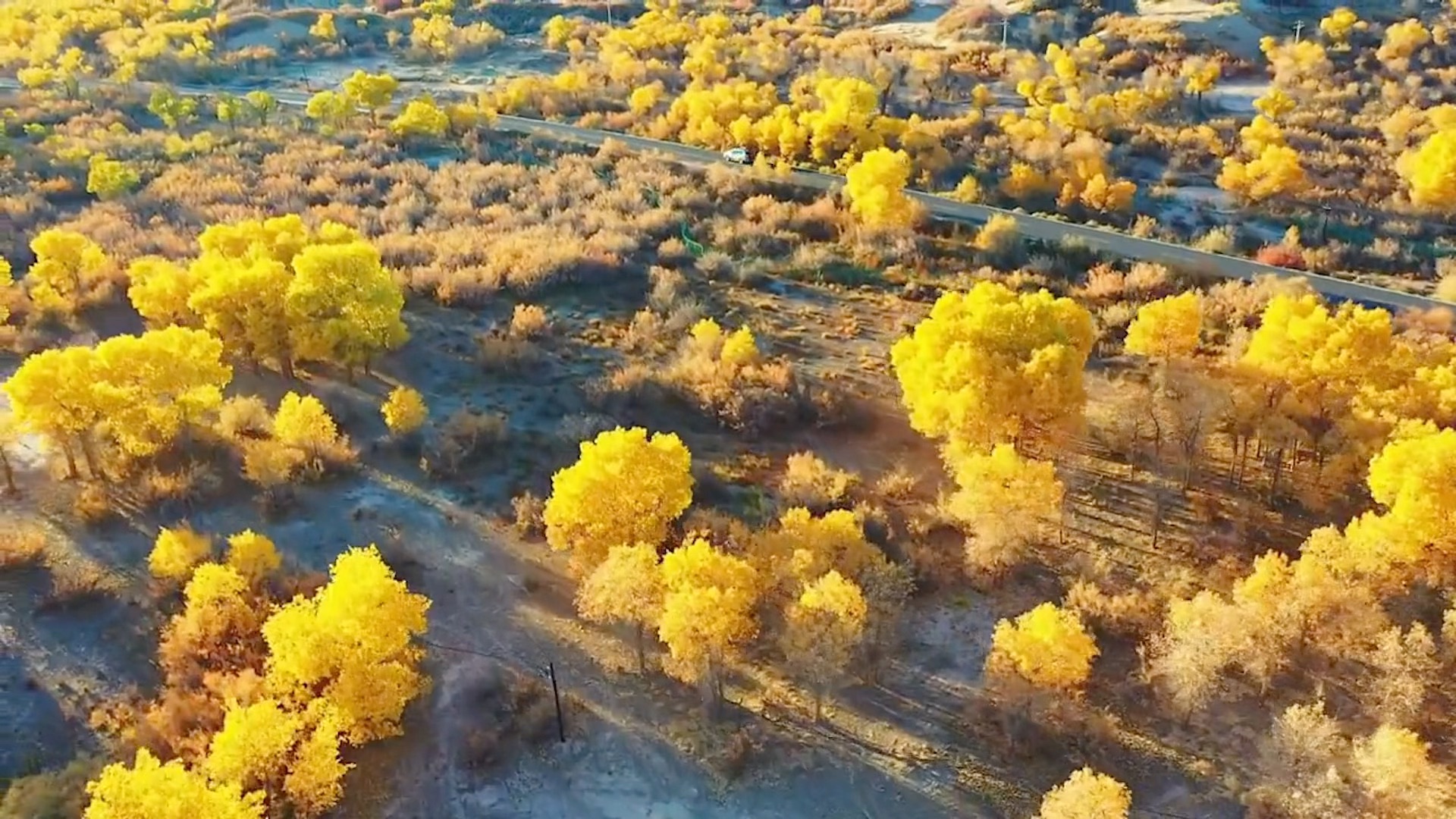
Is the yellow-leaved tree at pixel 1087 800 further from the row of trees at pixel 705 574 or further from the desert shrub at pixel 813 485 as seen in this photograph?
the desert shrub at pixel 813 485

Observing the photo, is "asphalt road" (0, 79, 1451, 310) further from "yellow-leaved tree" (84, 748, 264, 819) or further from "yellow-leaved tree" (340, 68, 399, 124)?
"yellow-leaved tree" (84, 748, 264, 819)

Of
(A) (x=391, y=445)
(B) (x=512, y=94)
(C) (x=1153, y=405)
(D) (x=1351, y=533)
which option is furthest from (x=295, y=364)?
(B) (x=512, y=94)

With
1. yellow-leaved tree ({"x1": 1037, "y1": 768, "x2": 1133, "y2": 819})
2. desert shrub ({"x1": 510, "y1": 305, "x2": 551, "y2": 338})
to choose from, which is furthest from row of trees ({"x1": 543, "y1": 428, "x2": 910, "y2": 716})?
desert shrub ({"x1": 510, "y1": 305, "x2": 551, "y2": 338})

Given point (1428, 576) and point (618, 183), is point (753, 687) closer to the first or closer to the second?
point (1428, 576)

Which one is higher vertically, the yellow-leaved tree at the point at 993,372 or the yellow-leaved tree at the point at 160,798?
the yellow-leaved tree at the point at 993,372

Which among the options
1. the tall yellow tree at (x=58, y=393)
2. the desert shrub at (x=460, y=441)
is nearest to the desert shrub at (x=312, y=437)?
the desert shrub at (x=460, y=441)

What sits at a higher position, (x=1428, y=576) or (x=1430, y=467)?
(x=1430, y=467)
